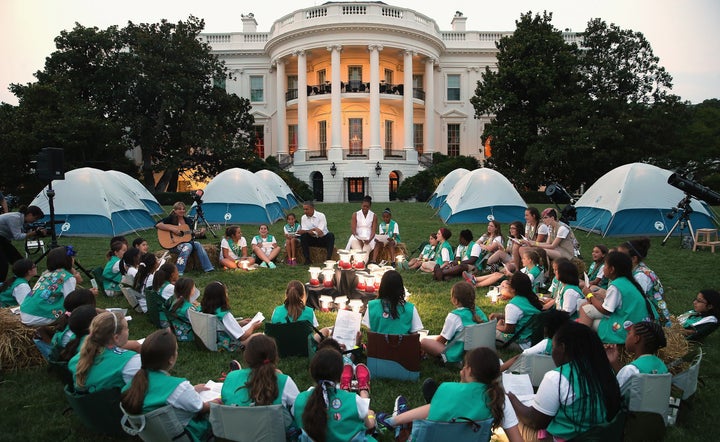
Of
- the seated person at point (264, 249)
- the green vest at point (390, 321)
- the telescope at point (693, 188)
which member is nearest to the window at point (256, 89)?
the seated person at point (264, 249)

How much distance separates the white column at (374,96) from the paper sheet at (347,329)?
26247 millimetres

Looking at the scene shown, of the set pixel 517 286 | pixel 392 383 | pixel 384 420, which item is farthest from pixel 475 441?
pixel 517 286

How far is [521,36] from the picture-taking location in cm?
2448

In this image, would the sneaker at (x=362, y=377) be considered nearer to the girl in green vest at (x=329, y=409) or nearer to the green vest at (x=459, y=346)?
the girl in green vest at (x=329, y=409)

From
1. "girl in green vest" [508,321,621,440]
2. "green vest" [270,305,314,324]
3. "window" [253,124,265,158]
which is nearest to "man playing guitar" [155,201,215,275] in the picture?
"green vest" [270,305,314,324]

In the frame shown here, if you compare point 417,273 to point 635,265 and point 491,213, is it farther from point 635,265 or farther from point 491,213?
point 491,213

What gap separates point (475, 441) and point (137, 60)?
27925 millimetres

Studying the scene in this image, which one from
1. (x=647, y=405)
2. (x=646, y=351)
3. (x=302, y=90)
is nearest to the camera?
(x=647, y=405)

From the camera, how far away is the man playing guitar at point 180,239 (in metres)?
8.70

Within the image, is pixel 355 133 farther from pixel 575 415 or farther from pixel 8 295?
pixel 575 415

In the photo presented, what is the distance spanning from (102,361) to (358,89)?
29.7m

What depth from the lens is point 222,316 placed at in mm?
4758

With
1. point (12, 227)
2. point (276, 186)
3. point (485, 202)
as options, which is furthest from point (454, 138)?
point (12, 227)

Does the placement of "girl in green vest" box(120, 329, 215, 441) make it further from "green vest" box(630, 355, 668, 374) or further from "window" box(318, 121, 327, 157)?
"window" box(318, 121, 327, 157)
